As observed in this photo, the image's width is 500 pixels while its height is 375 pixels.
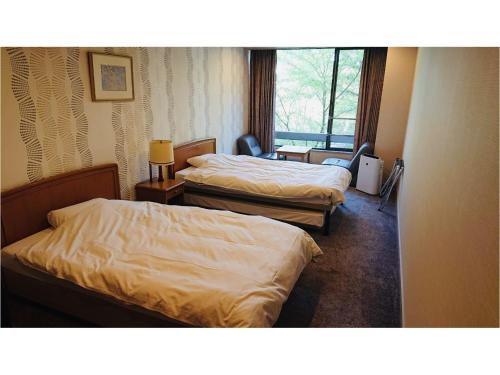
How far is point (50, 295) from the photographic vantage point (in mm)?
1982

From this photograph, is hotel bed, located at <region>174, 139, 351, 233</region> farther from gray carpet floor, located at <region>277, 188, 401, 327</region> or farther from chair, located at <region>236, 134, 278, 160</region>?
chair, located at <region>236, 134, 278, 160</region>

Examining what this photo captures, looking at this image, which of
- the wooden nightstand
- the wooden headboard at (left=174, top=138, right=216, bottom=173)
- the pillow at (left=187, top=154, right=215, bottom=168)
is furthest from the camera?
the pillow at (left=187, top=154, right=215, bottom=168)

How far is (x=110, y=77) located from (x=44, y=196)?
3.93 ft

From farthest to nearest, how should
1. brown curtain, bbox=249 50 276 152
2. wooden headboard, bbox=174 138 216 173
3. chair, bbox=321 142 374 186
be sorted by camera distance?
brown curtain, bbox=249 50 276 152 → chair, bbox=321 142 374 186 → wooden headboard, bbox=174 138 216 173

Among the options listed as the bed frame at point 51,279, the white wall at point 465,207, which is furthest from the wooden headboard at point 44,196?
the white wall at point 465,207

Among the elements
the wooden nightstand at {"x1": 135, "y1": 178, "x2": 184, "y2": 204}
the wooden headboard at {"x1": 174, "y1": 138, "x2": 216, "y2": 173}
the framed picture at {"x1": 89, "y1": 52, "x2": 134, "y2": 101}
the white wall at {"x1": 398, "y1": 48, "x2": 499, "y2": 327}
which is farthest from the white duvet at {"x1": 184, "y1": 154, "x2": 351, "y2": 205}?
the white wall at {"x1": 398, "y1": 48, "x2": 499, "y2": 327}

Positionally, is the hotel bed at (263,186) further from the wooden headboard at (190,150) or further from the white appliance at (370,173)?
the white appliance at (370,173)

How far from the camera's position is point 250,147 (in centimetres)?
545

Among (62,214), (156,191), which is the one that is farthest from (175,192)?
(62,214)

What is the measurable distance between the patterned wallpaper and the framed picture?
6 cm

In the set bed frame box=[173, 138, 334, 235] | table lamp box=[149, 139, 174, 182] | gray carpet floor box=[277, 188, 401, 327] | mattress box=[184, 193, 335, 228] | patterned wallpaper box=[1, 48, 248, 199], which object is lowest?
gray carpet floor box=[277, 188, 401, 327]

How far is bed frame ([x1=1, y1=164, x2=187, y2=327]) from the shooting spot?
174 cm

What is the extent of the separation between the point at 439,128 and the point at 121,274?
187cm

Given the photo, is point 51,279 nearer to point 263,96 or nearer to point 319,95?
point 263,96
